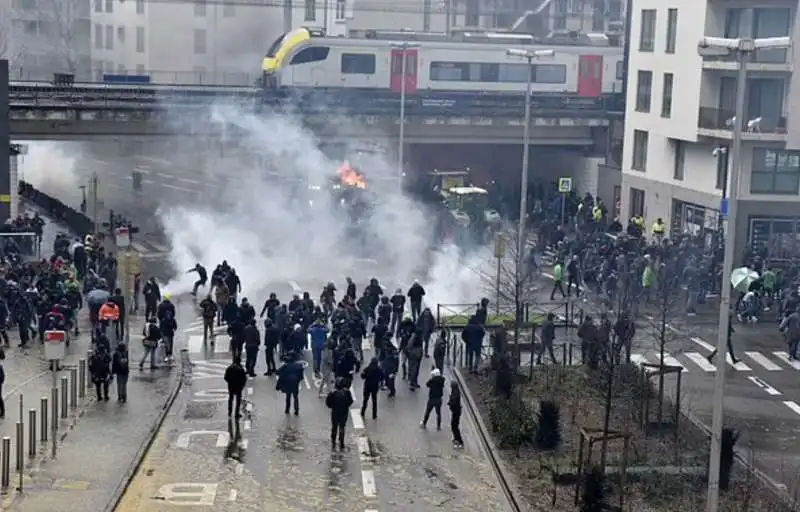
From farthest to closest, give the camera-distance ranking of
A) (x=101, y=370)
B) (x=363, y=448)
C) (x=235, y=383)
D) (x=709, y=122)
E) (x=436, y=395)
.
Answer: (x=709, y=122) < (x=101, y=370) < (x=235, y=383) < (x=436, y=395) < (x=363, y=448)

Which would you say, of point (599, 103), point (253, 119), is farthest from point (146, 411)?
point (599, 103)

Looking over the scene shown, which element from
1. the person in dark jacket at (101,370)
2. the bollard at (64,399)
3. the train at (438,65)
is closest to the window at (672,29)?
the train at (438,65)

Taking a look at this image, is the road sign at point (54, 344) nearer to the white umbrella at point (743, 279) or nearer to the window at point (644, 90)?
the white umbrella at point (743, 279)

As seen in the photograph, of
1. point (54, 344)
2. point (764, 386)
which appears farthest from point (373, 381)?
point (764, 386)

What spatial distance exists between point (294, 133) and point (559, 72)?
49.7ft

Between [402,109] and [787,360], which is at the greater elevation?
[402,109]

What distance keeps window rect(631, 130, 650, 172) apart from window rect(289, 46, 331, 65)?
12726mm

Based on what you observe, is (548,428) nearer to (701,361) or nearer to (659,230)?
(701,361)

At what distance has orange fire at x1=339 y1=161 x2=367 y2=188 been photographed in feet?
166

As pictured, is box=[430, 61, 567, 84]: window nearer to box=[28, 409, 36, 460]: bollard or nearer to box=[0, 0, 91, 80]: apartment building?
box=[28, 409, 36, 460]: bollard

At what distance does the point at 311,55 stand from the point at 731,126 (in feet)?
61.9

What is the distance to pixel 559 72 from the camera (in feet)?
197

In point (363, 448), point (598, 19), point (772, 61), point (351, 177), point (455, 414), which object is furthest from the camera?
point (598, 19)

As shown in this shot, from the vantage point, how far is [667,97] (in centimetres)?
4997
